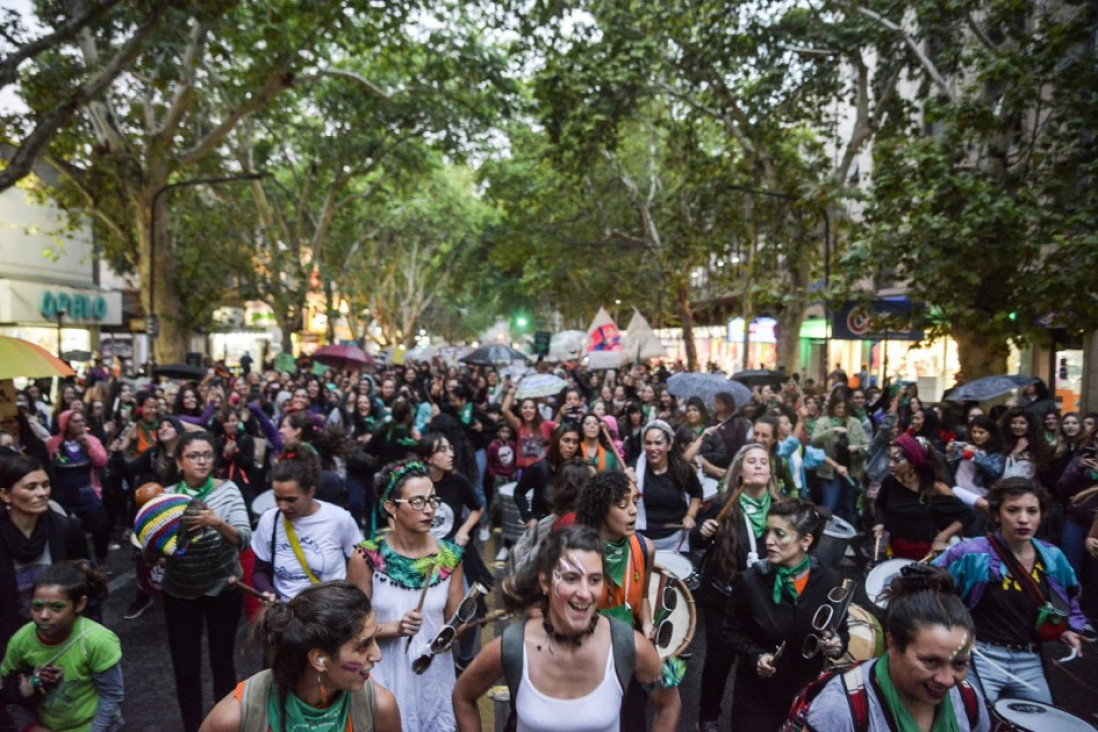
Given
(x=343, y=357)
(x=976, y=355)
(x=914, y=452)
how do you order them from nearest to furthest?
(x=914, y=452) < (x=976, y=355) < (x=343, y=357)

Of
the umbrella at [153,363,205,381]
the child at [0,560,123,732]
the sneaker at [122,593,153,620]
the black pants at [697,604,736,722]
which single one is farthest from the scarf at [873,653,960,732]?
the umbrella at [153,363,205,381]

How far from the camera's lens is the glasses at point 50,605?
3.40 meters

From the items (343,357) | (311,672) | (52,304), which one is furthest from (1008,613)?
(52,304)

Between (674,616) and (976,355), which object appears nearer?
(674,616)

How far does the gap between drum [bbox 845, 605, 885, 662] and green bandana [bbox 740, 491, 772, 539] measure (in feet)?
3.16

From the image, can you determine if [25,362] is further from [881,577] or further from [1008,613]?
[1008,613]

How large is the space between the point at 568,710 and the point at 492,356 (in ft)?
59.3

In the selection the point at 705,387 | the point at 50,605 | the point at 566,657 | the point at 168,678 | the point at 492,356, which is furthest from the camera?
the point at 492,356

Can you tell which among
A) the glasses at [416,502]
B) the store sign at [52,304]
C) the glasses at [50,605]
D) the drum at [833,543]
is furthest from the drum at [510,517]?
the store sign at [52,304]

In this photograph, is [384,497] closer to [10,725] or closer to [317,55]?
[10,725]

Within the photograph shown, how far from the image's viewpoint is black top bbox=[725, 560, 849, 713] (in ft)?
11.7

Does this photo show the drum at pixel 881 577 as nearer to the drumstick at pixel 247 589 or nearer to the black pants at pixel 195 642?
the drumstick at pixel 247 589

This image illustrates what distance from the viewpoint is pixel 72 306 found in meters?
28.2

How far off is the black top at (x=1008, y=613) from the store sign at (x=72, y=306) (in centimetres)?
2681
